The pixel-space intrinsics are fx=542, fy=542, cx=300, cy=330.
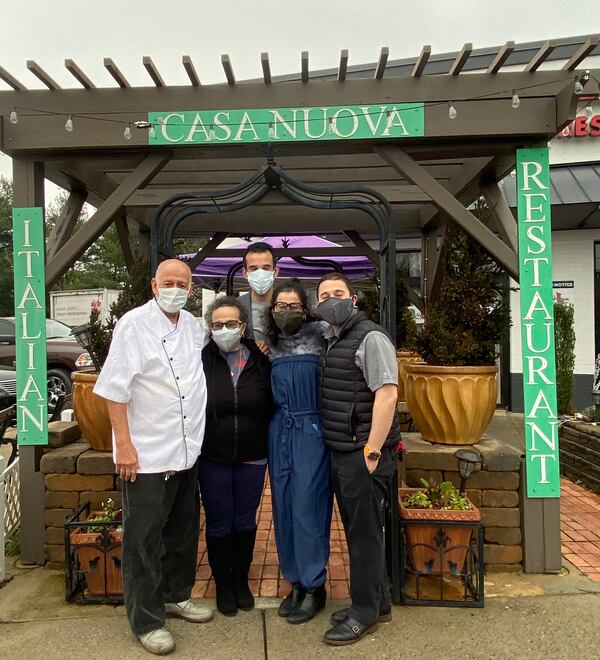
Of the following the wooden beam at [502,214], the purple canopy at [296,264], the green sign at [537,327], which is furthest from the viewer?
the purple canopy at [296,264]

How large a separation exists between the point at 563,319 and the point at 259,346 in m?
4.72

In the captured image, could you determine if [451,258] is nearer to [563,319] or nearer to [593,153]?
[563,319]

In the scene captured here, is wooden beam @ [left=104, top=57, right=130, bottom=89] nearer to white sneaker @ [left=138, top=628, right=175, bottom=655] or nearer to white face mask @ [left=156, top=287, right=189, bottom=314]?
white face mask @ [left=156, top=287, right=189, bottom=314]

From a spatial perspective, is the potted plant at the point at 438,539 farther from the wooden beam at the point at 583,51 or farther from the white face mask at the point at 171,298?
the wooden beam at the point at 583,51

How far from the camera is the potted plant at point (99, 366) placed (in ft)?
11.4

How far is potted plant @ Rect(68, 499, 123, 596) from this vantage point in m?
2.98

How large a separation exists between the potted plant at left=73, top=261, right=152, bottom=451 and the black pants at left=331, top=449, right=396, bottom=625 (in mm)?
1683

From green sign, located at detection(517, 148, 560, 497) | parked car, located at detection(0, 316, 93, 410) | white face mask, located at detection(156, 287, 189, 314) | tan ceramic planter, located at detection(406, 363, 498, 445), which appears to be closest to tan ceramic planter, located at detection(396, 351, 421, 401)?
tan ceramic planter, located at detection(406, 363, 498, 445)

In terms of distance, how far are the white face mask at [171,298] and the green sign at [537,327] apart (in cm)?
208

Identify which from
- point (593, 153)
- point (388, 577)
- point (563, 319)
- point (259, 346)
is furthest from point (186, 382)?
point (593, 153)

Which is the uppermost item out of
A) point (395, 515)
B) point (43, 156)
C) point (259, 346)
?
point (43, 156)

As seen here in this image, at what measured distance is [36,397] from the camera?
349cm

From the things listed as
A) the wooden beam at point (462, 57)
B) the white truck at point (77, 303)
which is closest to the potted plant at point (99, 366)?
the wooden beam at point (462, 57)

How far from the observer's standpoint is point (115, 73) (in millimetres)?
3258
